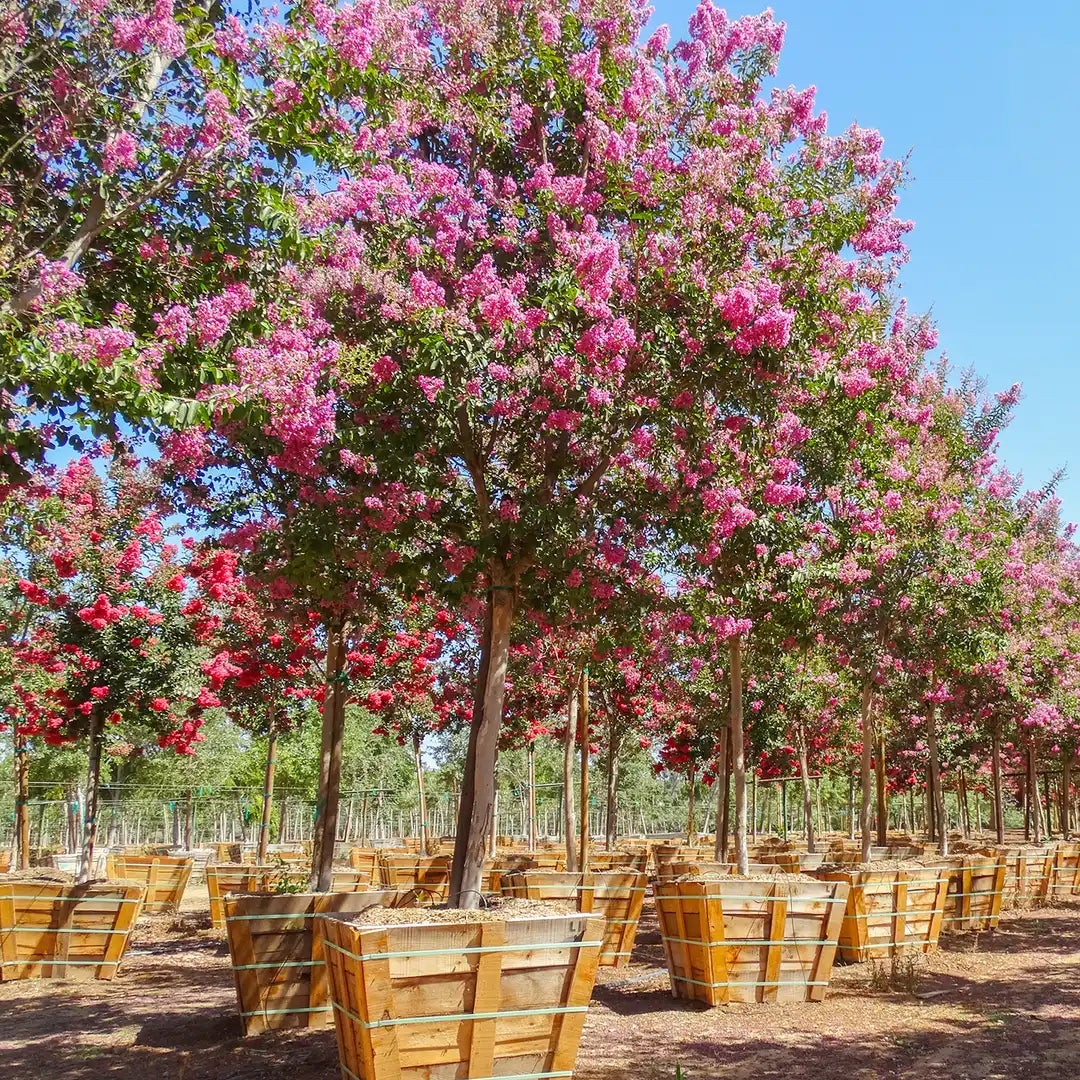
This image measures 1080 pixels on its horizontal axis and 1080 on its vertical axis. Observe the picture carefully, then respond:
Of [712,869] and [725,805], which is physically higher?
[725,805]

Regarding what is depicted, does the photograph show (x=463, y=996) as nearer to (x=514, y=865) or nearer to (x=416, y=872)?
(x=514, y=865)

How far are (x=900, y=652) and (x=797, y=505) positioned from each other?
18.2 feet

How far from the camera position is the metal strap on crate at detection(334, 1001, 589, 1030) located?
527 cm

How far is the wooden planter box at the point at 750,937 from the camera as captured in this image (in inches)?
338

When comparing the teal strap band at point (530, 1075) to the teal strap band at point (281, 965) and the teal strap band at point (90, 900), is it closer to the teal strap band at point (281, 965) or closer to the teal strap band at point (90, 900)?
the teal strap band at point (281, 965)

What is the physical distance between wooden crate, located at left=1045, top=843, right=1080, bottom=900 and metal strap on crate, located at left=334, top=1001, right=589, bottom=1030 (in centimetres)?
1596

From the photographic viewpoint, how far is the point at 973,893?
13906 mm

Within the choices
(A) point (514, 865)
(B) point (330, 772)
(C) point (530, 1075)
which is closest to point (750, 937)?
(C) point (530, 1075)

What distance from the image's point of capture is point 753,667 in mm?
14961

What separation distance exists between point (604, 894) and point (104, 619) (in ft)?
24.2

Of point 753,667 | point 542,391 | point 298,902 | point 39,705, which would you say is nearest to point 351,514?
point 542,391

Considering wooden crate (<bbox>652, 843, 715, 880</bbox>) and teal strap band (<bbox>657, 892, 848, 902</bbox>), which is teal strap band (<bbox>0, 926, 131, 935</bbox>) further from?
wooden crate (<bbox>652, 843, 715, 880</bbox>)

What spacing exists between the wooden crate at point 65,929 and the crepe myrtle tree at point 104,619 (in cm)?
259

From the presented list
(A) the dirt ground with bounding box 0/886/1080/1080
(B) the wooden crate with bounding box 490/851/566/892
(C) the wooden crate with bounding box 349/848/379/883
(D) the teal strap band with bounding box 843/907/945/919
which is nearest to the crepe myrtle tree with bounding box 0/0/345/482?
(A) the dirt ground with bounding box 0/886/1080/1080
